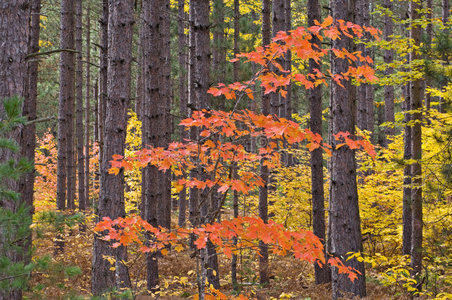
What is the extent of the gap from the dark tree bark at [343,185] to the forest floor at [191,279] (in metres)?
1.12

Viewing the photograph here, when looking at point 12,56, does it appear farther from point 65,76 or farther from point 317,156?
point 65,76

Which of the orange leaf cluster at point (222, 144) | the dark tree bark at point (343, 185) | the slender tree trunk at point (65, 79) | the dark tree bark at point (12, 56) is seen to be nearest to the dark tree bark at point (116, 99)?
the orange leaf cluster at point (222, 144)

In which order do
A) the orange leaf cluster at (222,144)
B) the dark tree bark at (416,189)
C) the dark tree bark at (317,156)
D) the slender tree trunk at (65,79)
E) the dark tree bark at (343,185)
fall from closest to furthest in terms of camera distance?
the orange leaf cluster at (222,144) → the dark tree bark at (343,185) → the dark tree bark at (416,189) → the dark tree bark at (317,156) → the slender tree trunk at (65,79)

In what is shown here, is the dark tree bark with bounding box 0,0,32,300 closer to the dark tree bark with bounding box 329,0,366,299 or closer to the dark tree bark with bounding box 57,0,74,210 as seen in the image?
the dark tree bark with bounding box 329,0,366,299

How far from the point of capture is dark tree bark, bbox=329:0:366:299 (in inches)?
269

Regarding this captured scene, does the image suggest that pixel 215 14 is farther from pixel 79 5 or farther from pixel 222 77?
pixel 79 5

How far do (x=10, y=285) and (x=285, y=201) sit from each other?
10.3 m

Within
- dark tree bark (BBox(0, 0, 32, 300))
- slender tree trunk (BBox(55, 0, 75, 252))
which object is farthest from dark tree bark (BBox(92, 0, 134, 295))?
slender tree trunk (BBox(55, 0, 75, 252))

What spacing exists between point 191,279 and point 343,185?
5.70 metres

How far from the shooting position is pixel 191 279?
426 inches

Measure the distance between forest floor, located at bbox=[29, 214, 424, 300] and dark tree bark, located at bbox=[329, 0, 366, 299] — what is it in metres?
1.12

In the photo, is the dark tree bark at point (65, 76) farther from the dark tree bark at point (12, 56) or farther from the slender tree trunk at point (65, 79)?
the dark tree bark at point (12, 56)

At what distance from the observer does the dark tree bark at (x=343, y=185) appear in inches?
269

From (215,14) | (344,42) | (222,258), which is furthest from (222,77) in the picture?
(222,258)
